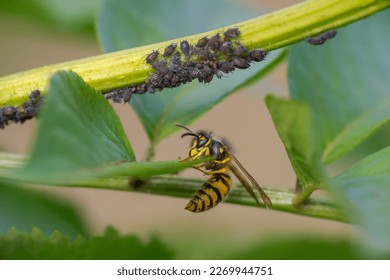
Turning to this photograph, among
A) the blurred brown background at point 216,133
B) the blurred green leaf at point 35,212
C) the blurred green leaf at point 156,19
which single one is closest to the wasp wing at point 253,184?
the blurred green leaf at point 156,19

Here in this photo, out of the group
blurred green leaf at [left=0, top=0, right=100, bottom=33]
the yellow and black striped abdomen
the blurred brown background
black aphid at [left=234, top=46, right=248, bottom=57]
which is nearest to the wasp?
the yellow and black striped abdomen

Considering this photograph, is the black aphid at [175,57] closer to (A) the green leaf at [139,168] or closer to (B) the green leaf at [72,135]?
(B) the green leaf at [72,135]

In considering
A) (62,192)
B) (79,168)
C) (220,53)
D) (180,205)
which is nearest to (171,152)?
(180,205)

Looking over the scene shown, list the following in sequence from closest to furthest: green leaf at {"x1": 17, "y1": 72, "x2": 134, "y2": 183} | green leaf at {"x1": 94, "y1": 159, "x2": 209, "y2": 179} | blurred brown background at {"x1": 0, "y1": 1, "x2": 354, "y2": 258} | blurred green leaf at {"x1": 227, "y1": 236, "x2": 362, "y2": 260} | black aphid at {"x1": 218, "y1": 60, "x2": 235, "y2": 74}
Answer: green leaf at {"x1": 17, "y1": 72, "x2": 134, "y2": 183} < green leaf at {"x1": 94, "y1": 159, "x2": 209, "y2": 179} < black aphid at {"x1": 218, "y1": 60, "x2": 235, "y2": 74} < blurred green leaf at {"x1": 227, "y1": 236, "x2": 362, "y2": 260} < blurred brown background at {"x1": 0, "y1": 1, "x2": 354, "y2": 258}

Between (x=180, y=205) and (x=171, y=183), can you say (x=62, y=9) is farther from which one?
(x=180, y=205)

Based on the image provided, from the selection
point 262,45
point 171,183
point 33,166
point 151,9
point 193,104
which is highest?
point 151,9

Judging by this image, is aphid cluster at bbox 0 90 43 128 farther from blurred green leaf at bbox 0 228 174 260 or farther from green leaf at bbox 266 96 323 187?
green leaf at bbox 266 96 323 187
